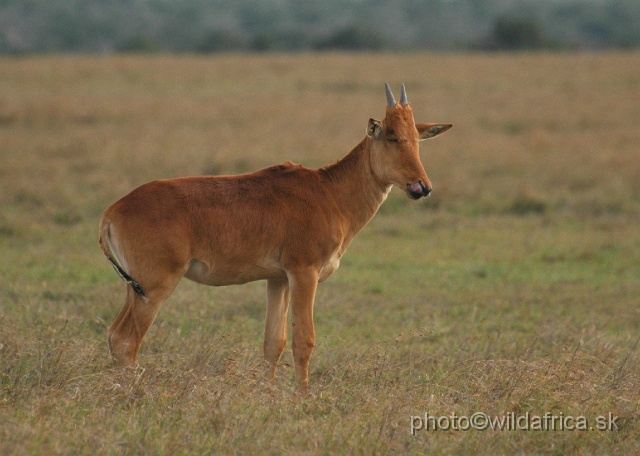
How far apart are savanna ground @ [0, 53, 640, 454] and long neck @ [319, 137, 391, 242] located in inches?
38.9

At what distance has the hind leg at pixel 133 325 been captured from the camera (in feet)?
22.2

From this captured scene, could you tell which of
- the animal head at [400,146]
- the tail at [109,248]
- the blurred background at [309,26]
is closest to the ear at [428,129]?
the animal head at [400,146]

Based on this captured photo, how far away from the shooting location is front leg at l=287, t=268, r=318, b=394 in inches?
278

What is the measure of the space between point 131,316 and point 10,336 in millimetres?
1134

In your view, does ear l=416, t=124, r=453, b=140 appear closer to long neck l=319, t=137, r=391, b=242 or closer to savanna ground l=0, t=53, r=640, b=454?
long neck l=319, t=137, r=391, b=242

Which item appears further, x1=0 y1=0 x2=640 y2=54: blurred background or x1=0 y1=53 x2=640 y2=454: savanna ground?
x1=0 y1=0 x2=640 y2=54: blurred background

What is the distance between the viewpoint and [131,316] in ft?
22.7

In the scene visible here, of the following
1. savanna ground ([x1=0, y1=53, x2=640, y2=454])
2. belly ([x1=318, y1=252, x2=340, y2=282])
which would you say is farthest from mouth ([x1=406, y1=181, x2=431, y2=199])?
savanna ground ([x1=0, y1=53, x2=640, y2=454])

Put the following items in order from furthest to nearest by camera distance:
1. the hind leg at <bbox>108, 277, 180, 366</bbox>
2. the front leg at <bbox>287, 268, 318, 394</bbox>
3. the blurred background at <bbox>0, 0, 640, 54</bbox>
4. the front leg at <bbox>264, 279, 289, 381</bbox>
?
1. the blurred background at <bbox>0, 0, 640, 54</bbox>
2. the front leg at <bbox>264, 279, 289, 381</bbox>
3. the front leg at <bbox>287, 268, 318, 394</bbox>
4. the hind leg at <bbox>108, 277, 180, 366</bbox>

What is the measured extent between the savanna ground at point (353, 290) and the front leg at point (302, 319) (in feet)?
0.55

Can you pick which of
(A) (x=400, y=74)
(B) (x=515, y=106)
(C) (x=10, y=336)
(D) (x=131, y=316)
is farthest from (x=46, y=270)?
(A) (x=400, y=74)

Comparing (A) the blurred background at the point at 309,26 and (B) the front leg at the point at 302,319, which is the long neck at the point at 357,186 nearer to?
(B) the front leg at the point at 302,319

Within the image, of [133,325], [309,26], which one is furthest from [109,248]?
[309,26]

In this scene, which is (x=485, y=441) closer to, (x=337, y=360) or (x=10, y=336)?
(x=337, y=360)
